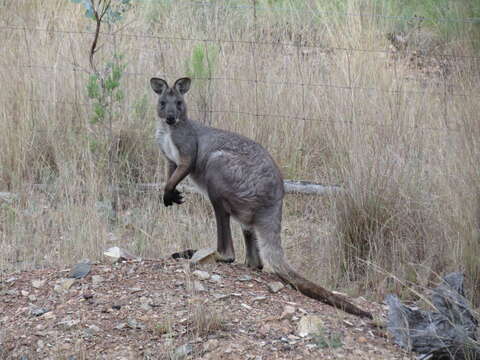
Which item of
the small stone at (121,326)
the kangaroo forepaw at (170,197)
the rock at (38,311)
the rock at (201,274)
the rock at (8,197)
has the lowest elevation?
the small stone at (121,326)

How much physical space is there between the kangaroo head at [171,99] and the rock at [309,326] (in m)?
1.87

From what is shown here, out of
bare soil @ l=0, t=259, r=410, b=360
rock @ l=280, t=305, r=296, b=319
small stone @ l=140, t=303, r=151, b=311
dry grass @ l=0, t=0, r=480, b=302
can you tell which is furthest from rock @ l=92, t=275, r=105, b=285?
rock @ l=280, t=305, r=296, b=319

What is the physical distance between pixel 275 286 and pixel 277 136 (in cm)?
312

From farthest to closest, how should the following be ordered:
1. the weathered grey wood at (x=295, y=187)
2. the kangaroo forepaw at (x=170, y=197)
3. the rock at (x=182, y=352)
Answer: the weathered grey wood at (x=295, y=187) → the kangaroo forepaw at (x=170, y=197) → the rock at (x=182, y=352)

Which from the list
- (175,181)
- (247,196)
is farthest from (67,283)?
(247,196)

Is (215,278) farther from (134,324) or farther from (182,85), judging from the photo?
(182,85)

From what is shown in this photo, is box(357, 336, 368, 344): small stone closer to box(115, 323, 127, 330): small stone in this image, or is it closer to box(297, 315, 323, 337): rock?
box(297, 315, 323, 337): rock

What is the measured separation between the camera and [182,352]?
13.6ft

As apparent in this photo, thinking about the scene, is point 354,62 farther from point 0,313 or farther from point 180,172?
point 0,313

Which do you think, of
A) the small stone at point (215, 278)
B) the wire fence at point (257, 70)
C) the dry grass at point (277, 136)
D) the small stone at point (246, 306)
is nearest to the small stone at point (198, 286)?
the small stone at point (215, 278)

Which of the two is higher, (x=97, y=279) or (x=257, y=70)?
(x=257, y=70)

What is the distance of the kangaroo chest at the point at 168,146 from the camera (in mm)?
5613

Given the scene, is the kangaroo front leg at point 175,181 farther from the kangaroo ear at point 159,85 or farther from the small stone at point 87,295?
the small stone at point 87,295

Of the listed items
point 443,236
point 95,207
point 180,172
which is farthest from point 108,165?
point 443,236
